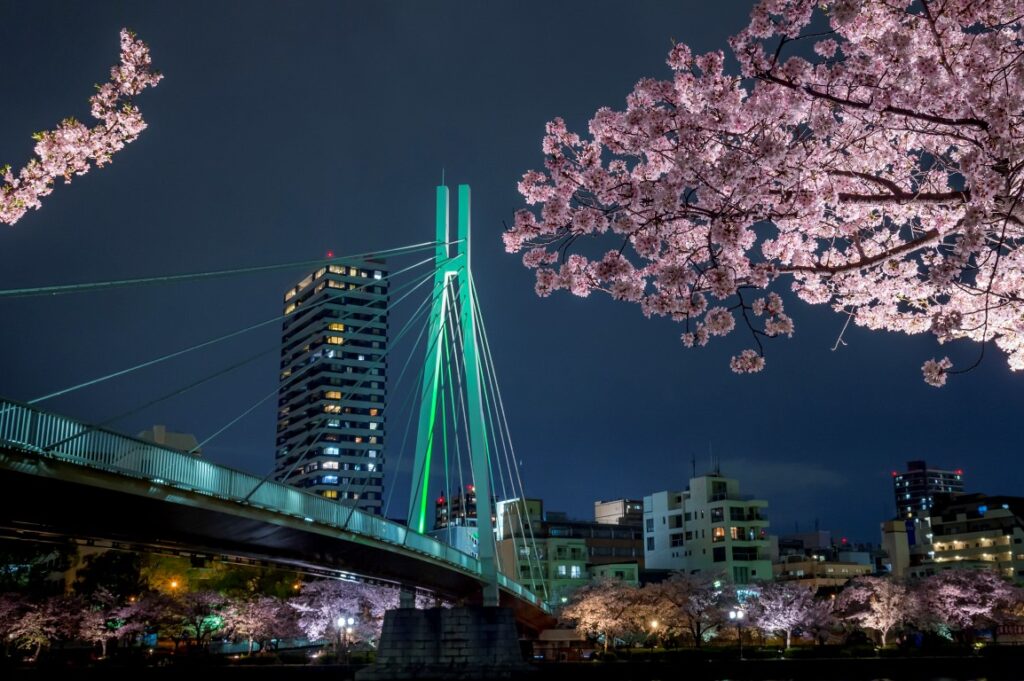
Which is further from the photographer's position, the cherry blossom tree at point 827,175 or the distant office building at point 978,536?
the distant office building at point 978,536

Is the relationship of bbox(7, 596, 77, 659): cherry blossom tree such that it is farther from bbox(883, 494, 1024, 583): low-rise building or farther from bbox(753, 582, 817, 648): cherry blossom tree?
bbox(883, 494, 1024, 583): low-rise building

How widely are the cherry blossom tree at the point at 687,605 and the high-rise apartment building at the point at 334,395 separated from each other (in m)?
78.1

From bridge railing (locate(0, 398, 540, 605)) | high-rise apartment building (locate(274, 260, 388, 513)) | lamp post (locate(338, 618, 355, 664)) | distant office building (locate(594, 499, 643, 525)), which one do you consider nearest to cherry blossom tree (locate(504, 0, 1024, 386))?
bridge railing (locate(0, 398, 540, 605))

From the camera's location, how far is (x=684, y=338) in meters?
10.4

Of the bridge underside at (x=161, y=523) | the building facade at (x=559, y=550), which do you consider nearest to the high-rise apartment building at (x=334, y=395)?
the building facade at (x=559, y=550)

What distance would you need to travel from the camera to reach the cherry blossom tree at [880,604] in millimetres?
61094

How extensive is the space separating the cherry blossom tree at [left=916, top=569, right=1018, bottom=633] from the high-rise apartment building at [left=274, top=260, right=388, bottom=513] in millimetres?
87467

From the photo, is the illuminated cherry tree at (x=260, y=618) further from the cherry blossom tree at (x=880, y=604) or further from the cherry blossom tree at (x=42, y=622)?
the cherry blossom tree at (x=880, y=604)

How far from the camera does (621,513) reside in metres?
111

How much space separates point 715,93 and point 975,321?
4.11 meters

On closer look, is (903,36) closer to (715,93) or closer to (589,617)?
(715,93)

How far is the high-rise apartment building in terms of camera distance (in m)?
139

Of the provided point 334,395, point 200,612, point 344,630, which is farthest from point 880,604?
point 334,395

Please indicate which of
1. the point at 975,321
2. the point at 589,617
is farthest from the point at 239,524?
the point at 589,617
